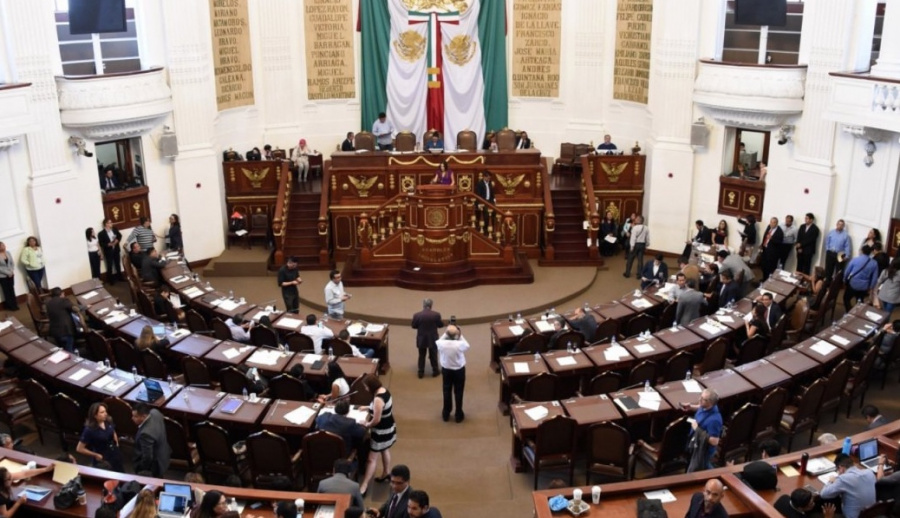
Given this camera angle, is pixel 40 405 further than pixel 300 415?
Yes

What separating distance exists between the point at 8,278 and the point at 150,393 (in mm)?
7100

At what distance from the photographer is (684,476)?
8906 millimetres

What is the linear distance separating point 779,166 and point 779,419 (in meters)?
8.53

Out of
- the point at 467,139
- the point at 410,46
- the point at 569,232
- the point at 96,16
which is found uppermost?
the point at 96,16

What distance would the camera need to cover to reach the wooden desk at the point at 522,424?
10719 mm

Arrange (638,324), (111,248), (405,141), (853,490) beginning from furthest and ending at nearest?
1. (405,141)
2. (111,248)
3. (638,324)
4. (853,490)

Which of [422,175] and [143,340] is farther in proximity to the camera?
[422,175]

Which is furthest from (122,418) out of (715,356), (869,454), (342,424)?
(869,454)

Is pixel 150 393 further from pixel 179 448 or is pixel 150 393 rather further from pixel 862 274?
pixel 862 274

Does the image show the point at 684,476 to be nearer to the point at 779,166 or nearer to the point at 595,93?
the point at 779,166

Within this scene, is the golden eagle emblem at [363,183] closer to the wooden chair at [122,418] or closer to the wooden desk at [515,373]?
the wooden desk at [515,373]

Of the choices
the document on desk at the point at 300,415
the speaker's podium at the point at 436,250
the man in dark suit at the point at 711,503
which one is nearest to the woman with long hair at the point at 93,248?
the speaker's podium at the point at 436,250

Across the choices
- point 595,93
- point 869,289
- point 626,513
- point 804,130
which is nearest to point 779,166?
point 804,130

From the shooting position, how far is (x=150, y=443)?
→ 9680 millimetres
